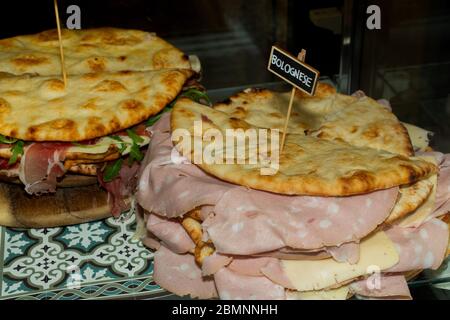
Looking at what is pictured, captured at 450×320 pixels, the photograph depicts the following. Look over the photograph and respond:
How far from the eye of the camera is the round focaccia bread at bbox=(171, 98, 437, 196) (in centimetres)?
344

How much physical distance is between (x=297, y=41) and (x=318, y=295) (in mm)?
3532

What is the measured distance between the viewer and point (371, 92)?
5996 mm

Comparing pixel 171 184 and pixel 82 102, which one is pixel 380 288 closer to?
pixel 171 184

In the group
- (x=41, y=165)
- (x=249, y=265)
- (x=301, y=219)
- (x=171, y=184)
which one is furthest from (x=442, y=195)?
(x=41, y=165)

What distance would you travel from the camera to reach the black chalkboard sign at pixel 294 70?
3.66 meters

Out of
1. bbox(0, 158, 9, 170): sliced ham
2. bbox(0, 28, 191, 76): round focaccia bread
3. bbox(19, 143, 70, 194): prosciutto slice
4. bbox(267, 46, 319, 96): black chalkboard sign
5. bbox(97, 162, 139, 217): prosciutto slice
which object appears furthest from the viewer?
bbox(0, 28, 191, 76): round focaccia bread

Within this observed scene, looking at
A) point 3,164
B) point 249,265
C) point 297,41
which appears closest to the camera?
point 249,265

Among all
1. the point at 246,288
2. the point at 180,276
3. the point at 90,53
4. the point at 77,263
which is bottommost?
the point at 77,263

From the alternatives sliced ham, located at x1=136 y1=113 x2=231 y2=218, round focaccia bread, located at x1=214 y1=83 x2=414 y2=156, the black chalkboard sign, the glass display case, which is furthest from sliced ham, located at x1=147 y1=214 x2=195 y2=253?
the black chalkboard sign

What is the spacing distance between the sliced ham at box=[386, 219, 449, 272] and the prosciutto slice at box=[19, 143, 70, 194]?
1.83 metres

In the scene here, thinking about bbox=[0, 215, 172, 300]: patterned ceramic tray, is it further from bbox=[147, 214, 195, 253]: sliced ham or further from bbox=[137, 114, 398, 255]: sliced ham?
bbox=[137, 114, 398, 255]: sliced ham

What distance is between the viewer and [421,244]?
12.0 feet

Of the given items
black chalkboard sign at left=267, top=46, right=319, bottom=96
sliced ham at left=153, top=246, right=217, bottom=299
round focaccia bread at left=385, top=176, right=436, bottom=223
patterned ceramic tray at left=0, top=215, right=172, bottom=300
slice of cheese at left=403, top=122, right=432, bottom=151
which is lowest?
patterned ceramic tray at left=0, top=215, right=172, bottom=300
